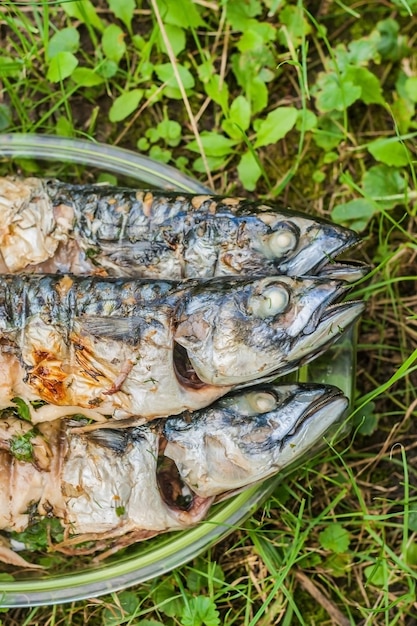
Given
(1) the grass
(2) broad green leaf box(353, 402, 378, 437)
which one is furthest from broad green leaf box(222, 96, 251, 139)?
(2) broad green leaf box(353, 402, 378, 437)

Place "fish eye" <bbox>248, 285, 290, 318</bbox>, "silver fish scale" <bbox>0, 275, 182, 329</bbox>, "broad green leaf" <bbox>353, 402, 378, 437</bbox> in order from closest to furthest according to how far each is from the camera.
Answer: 1. "fish eye" <bbox>248, 285, 290, 318</bbox>
2. "silver fish scale" <bbox>0, 275, 182, 329</bbox>
3. "broad green leaf" <bbox>353, 402, 378, 437</bbox>

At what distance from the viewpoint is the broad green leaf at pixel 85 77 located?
3.22 meters

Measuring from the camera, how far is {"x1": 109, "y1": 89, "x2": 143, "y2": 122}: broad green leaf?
3.24 m

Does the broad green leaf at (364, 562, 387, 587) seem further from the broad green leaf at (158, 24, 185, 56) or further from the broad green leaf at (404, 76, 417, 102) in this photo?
the broad green leaf at (158, 24, 185, 56)

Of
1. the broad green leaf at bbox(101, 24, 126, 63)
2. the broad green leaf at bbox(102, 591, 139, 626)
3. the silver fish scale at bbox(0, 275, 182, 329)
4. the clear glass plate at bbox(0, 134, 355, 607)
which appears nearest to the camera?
the silver fish scale at bbox(0, 275, 182, 329)

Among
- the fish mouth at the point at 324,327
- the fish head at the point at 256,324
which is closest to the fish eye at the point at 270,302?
the fish head at the point at 256,324

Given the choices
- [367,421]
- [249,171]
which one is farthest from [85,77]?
[367,421]

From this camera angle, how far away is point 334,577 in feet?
10.2

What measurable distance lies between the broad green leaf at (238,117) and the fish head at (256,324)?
1026 mm

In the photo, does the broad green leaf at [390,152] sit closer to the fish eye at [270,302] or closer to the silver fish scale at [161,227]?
the silver fish scale at [161,227]

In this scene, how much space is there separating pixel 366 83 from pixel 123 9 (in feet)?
3.53

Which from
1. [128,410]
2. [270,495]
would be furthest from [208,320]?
[270,495]

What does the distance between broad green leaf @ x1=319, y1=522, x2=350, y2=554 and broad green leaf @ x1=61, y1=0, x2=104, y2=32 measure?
232 centimetres

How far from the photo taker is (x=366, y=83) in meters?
3.21
